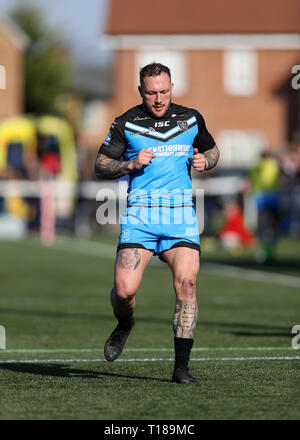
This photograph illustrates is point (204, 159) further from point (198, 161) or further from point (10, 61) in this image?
point (10, 61)

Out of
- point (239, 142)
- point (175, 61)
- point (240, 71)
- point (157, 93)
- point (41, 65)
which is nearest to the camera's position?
point (157, 93)

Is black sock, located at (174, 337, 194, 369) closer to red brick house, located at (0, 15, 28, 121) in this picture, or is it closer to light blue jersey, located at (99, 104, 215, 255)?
light blue jersey, located at (99, 104, 215, 255)

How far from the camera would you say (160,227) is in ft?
25.3

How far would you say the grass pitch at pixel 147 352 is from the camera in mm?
6672

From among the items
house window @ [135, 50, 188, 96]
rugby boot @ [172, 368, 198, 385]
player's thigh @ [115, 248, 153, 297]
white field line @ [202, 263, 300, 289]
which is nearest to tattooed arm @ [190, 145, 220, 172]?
player's thigh @ [115, 248, 153, 297]

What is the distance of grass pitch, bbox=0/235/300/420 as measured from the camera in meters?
6.67

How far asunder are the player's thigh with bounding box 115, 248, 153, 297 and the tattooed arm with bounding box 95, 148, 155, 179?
526mm

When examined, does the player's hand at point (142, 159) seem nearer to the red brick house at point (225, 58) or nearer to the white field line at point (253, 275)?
the white field line at point (253, 275)

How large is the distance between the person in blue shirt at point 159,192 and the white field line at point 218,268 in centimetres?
870

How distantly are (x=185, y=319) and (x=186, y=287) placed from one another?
216 millimetres

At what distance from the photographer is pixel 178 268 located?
7.66 metres

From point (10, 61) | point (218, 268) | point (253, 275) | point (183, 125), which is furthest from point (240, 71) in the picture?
point (183, 125)

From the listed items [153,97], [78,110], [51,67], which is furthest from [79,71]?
[153,97]
